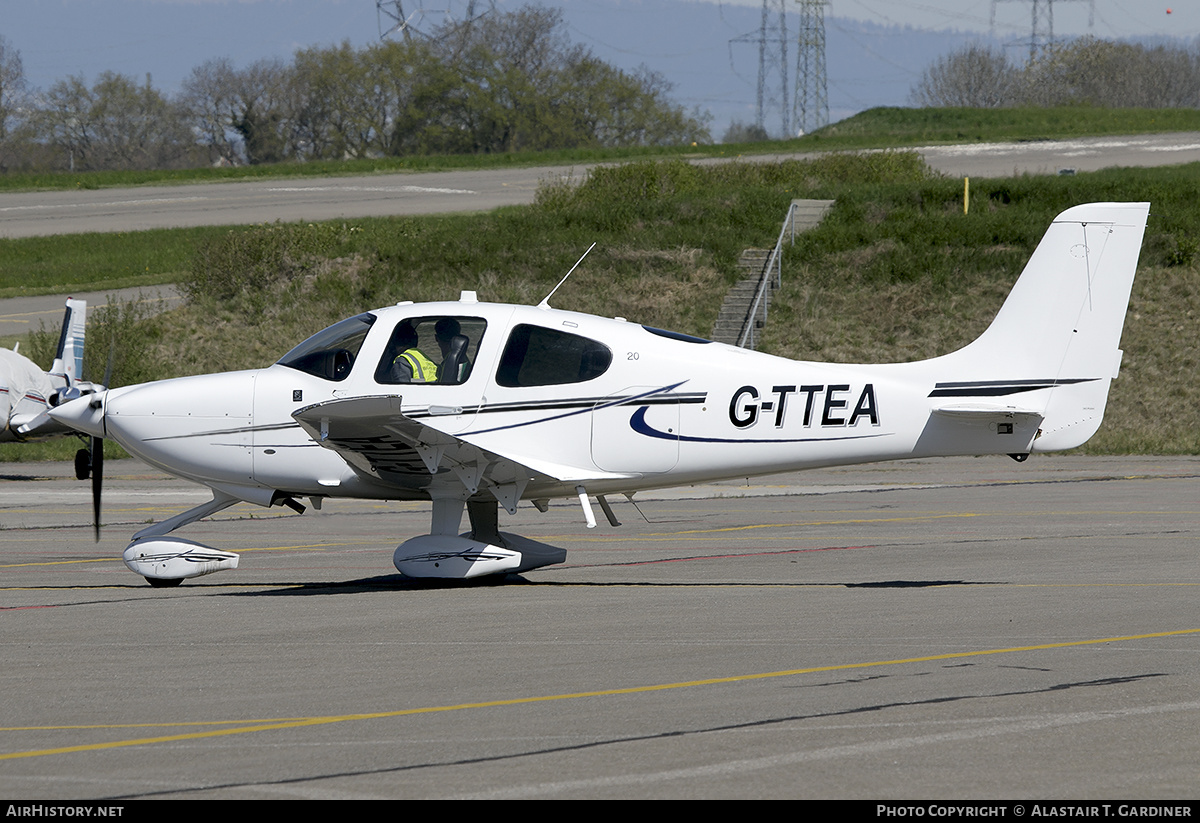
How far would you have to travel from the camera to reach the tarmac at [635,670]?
5.42 metres

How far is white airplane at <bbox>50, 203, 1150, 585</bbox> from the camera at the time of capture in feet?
35.4

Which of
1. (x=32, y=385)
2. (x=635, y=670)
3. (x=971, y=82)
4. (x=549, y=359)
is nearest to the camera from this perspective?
(x=635, y=670)

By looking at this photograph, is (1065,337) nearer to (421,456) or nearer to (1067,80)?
(421,456)

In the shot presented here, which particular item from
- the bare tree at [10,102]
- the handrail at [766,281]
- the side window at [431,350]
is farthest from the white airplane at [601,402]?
the bare tree at [10,102]

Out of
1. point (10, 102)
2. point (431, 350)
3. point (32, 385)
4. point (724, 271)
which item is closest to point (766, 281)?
point (724, 271)

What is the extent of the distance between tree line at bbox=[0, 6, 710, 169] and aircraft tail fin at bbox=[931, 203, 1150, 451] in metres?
69.8

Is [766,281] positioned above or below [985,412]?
above

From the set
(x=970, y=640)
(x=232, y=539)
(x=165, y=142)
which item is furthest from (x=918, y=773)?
(x=165, y=142)

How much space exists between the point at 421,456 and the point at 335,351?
50.1 inches

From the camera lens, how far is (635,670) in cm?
753

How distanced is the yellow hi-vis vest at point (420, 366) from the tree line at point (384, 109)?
228 feet

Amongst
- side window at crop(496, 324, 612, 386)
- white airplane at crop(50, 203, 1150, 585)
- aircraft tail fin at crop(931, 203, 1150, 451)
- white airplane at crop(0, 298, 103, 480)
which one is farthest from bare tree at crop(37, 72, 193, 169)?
aircraft tail fin at crop(931, 203, 1150, 451)

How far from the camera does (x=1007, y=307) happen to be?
1103 cm

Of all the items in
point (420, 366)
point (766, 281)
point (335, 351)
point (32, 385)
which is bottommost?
point (32, 385)
